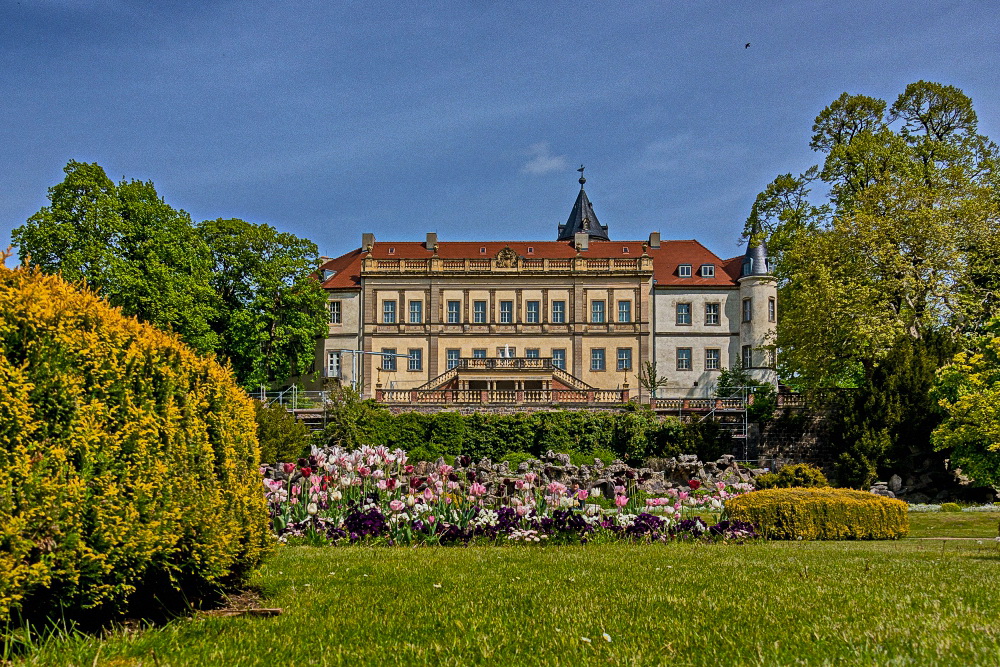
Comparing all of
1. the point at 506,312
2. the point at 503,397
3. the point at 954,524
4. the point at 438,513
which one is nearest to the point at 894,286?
the point at 954,524

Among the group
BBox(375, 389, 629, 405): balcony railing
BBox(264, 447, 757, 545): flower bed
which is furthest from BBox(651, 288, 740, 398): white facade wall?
BBox(264, 447, 757, 545): flower bed

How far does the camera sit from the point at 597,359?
5372cm

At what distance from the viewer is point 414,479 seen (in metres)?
11.9

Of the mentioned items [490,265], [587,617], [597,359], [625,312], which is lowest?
[587,617]

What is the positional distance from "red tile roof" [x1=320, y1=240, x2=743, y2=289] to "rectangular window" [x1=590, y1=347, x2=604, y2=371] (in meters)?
5.61

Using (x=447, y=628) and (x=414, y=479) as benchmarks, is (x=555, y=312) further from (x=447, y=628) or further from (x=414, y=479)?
(x=447, y=628)

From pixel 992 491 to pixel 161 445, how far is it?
2802 cm

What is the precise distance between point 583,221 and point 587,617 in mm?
61374

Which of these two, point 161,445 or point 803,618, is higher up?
point 161,445

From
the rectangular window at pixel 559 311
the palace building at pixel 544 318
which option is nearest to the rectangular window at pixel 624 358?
the palace building at pixel 544 318

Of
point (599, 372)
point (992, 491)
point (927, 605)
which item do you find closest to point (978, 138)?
point (992, 491)

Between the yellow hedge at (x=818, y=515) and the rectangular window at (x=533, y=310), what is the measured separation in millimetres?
40058

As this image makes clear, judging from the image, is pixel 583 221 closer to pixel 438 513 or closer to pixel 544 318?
pixel 544 318

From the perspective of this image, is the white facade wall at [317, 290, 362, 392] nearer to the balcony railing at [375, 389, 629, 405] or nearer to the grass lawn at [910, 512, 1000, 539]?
the balcony railing at [375, 389, 629, 405]
